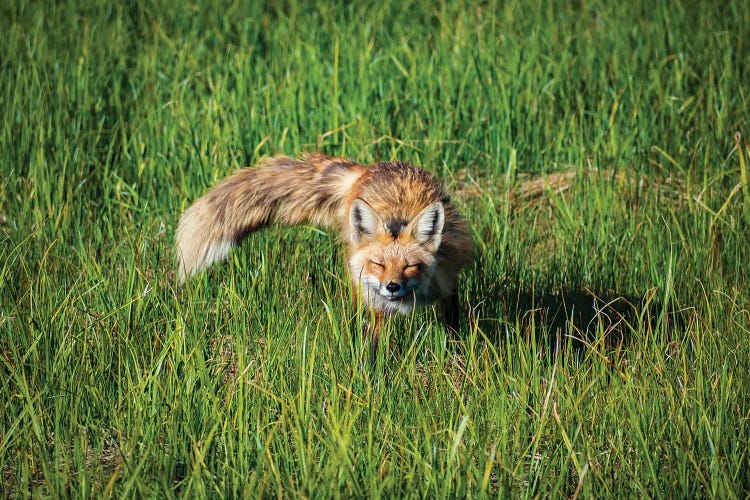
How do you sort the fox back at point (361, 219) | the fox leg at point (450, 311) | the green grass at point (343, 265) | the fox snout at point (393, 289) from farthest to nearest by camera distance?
the fox leg at point (450, 311), the fox back at point (361, 219), the fox snout at point (393, 289), the green grass at point (343, 265)

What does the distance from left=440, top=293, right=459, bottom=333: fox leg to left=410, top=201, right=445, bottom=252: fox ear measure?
0.43 metres

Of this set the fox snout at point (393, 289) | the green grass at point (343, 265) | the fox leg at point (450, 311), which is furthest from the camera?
the fox leg at point (450, 311)

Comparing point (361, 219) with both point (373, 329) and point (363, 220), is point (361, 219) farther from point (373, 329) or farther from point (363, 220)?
point (373, 329)

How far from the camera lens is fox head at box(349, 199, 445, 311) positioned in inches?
167

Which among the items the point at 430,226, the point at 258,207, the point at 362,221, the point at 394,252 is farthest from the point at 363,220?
the point at 258,207

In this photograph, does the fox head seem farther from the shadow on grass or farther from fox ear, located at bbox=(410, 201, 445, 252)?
the shadow on grass

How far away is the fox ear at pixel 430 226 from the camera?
14.0 feet

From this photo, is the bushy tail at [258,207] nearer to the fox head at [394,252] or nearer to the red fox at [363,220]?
the red fox at [363,220]

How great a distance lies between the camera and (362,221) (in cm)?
434

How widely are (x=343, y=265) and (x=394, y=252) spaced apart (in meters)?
0.76

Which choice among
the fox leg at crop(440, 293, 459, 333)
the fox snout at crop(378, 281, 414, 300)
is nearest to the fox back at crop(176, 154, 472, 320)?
the fox snout at crop(378, 281, 414, 300)

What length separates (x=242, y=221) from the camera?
4.77m

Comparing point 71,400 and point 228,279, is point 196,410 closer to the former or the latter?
point 71,400

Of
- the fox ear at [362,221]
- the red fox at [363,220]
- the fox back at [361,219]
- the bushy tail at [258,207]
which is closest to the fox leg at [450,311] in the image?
the red fox at [363,220]
